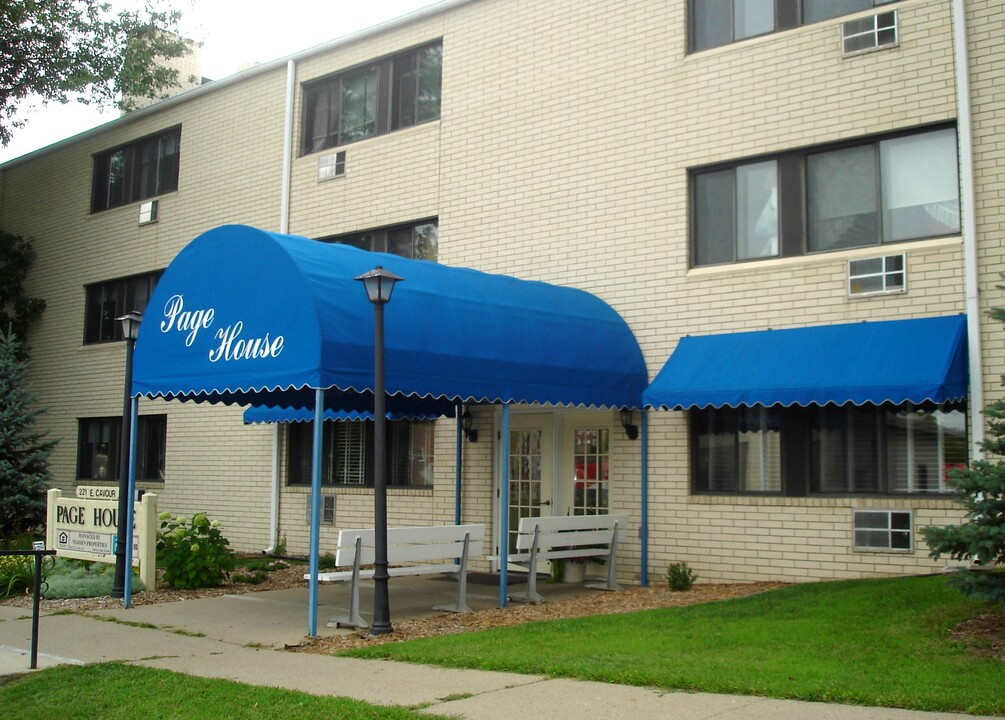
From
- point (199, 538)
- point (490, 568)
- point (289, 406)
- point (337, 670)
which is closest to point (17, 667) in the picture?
point (337, 670)

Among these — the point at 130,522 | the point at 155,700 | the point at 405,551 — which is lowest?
the point at 155,700

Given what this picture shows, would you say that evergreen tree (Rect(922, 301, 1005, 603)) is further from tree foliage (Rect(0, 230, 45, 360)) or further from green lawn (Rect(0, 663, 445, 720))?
tree foliage (Rect(0, 230, 45, 360))

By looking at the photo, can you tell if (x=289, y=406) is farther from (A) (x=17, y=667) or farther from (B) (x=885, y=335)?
(B) (x=885, y=335)

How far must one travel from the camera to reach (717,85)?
14422mm

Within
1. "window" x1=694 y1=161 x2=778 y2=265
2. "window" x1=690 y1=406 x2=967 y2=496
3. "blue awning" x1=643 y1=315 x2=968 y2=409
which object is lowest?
"window" x1=690 y1=406 x2=967 y2=496

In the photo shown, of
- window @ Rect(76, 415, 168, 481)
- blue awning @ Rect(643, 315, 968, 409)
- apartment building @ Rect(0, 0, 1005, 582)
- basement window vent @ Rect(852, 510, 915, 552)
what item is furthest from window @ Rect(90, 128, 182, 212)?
basement window vent @ Rect(852, 510, 915, 552)

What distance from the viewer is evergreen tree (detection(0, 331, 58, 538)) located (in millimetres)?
20875

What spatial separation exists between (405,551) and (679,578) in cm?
360

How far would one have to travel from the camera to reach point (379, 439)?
11.1 metres

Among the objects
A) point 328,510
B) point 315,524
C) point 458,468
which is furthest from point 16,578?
point 458,468

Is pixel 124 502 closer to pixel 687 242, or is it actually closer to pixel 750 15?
pixel 687 242

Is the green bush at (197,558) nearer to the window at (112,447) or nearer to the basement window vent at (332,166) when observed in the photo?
the basement window vent at (332,166)

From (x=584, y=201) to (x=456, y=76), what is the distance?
12.0ft

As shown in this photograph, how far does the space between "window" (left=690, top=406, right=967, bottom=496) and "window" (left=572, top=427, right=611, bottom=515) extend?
57.5 inches
